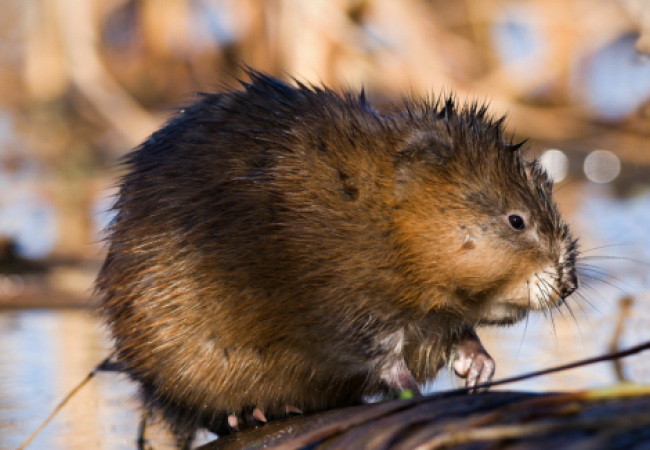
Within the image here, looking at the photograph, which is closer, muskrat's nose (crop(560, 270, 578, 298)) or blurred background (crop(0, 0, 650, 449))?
muskrat's nose (crop(560, 270, 578, 298))

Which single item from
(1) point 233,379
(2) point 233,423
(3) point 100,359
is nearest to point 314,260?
(1) point 233,379

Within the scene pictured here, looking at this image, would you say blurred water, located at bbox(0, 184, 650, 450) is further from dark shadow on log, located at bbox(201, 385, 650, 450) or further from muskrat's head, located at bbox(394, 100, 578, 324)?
dark shadow on log, located at bbox(201, 385, 650, 450)

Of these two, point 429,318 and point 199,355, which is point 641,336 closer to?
point 429,318

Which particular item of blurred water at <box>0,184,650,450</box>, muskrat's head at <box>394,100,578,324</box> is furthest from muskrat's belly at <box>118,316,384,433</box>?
muskrat's head at <box>394,100,578,324</box>

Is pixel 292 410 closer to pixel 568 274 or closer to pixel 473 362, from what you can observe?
pixel 473 362

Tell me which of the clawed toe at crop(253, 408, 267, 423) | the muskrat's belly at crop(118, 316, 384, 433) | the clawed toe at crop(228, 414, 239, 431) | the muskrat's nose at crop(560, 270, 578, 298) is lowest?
the clawed toe at crop(228, 414, 239, 431)

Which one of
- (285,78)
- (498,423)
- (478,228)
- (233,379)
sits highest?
(285,78)
